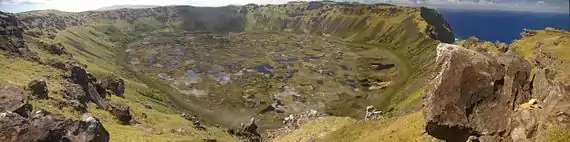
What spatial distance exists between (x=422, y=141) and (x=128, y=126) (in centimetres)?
5973

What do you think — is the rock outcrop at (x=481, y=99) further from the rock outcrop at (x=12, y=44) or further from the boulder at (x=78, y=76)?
the rock outcrop at (x=12, y=44)

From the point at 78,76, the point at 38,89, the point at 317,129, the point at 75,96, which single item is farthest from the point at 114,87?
the point at 317,129

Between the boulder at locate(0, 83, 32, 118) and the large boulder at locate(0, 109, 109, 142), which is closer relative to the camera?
the large boulder at locate(0, 109, 109, 142)

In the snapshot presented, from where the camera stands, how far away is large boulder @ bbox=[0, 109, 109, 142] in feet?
167

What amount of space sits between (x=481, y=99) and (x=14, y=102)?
57.0 meters

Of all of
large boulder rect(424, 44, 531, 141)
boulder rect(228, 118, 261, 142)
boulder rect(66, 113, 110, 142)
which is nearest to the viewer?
large boulder rect(424, 44, 531, 141)

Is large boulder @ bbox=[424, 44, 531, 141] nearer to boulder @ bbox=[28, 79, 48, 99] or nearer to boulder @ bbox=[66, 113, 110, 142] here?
boulder @ bbox=[66, 113, 110, 142]

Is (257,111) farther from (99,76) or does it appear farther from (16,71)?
(16,71)

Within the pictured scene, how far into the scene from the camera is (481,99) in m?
43.0

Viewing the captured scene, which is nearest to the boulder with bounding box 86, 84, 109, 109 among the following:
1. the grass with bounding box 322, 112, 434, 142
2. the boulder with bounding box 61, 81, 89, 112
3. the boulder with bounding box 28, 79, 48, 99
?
the boulder with bounding box 61, 81, 89, 112

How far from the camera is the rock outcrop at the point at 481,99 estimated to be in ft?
131

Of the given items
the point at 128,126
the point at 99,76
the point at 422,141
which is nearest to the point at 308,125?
the point at 128,126

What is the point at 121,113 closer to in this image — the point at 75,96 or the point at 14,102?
the point at 75,96

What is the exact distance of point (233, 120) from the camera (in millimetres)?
162750
